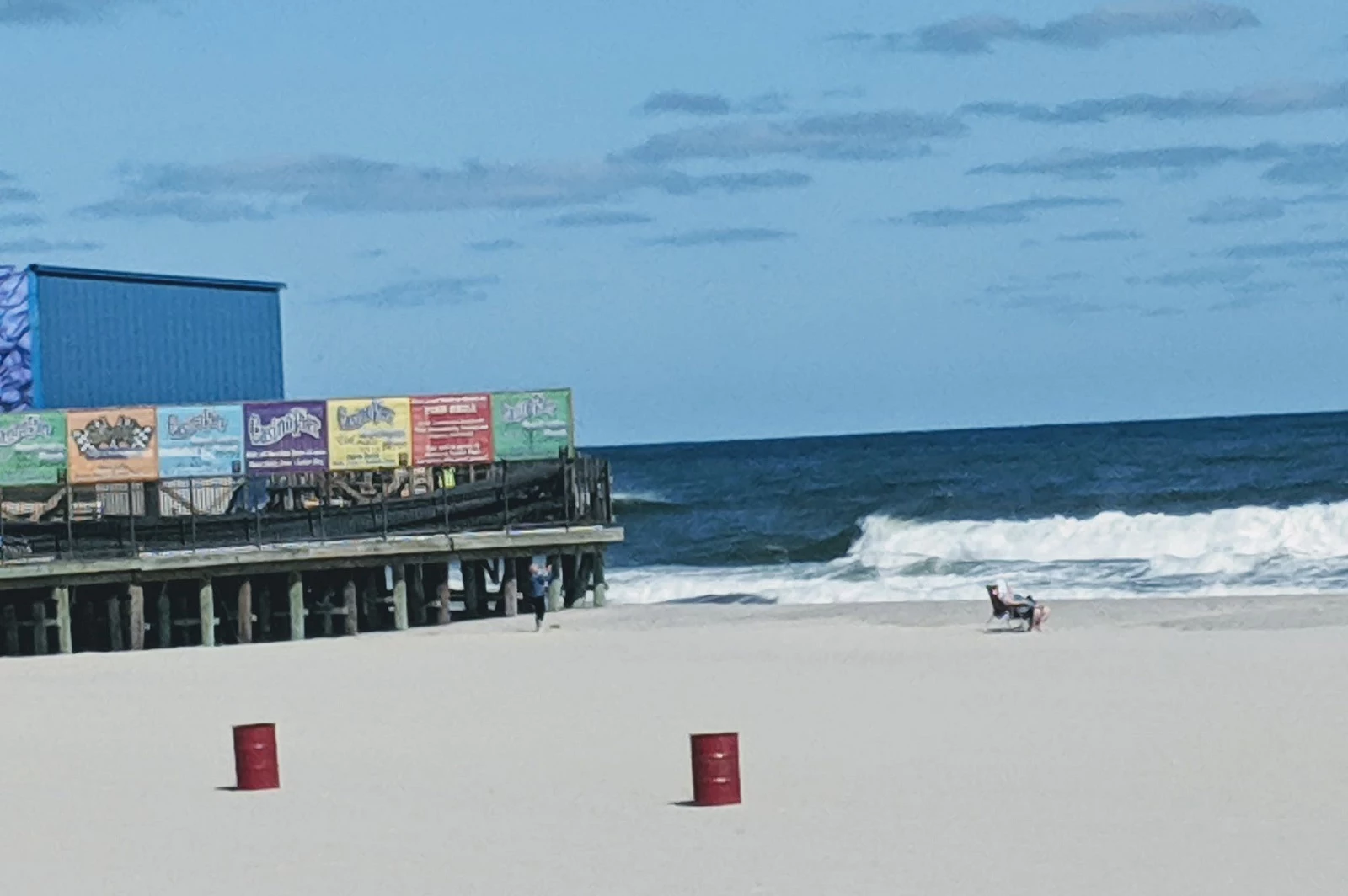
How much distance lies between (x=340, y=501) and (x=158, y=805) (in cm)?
2046

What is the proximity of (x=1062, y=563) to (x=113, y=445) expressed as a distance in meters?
22.3

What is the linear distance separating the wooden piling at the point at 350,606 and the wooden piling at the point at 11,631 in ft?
14.2

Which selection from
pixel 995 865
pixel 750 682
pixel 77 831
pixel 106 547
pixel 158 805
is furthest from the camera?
pixel 106 547

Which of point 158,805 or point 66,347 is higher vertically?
point 66,347

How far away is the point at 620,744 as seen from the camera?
19984mm

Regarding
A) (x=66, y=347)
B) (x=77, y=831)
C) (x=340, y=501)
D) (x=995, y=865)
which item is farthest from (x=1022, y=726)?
(x=66, y=347)

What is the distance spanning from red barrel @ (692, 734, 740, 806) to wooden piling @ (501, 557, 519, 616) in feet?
63.0

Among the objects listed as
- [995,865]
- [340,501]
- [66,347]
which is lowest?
[995,865]

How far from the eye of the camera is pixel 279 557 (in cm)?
3319

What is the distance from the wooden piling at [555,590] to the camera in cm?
3612

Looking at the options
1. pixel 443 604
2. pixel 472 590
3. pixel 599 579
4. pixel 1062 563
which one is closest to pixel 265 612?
pixel 443 604

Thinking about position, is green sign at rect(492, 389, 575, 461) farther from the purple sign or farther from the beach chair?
the beach chair

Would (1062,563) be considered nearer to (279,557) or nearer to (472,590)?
(472,590)

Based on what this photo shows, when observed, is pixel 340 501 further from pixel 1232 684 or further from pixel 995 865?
pixel 995 865
